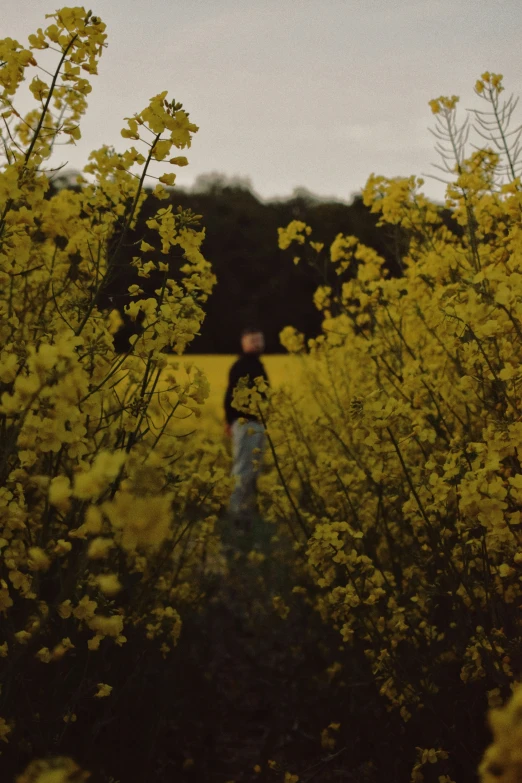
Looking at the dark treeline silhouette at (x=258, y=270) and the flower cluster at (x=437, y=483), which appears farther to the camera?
the dark treeline silhouette at (x=258, y=270)

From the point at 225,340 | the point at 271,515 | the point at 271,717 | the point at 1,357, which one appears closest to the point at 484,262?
the point at 271,515

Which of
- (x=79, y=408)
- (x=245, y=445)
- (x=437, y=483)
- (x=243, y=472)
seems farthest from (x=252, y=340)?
(x=79, y=408)

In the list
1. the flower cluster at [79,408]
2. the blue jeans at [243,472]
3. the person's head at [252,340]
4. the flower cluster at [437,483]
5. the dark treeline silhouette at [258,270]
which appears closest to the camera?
the flower cluster at [79,408]

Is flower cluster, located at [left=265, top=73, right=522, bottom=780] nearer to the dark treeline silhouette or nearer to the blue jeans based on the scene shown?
the blue jeans

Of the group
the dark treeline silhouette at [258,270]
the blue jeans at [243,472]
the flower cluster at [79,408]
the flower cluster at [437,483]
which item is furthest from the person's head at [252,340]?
the dark treeline silhouette at [258,270]

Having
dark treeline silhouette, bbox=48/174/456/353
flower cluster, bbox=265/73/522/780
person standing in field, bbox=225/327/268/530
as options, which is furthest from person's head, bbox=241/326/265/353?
dark treeline silhouette, bbox=48/174/456/353

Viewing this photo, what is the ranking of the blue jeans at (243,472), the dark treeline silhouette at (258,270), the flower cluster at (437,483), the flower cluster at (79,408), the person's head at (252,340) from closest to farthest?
1. the flower cluster at (79,408)
2. the flower cluster at (437,483)
3. the blue jeans at (243,472)
4. the person's head at (252,340)
5. the dark treeline silhouette at (258,270)

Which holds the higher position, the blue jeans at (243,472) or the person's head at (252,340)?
the person's head at (252,340)

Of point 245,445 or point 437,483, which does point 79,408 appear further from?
point 245,445

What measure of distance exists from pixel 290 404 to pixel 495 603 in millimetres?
1560

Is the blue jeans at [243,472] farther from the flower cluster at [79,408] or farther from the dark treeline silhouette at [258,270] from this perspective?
the dark treeline silhouette at [258,270]

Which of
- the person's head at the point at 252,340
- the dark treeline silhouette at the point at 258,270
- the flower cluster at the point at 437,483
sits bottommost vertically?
the flower cluster at the point at 437,483

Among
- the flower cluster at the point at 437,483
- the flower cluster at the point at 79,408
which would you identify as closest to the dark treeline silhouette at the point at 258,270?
the flower cluster at the point at 437,483

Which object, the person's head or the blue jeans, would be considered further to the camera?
the person's head
